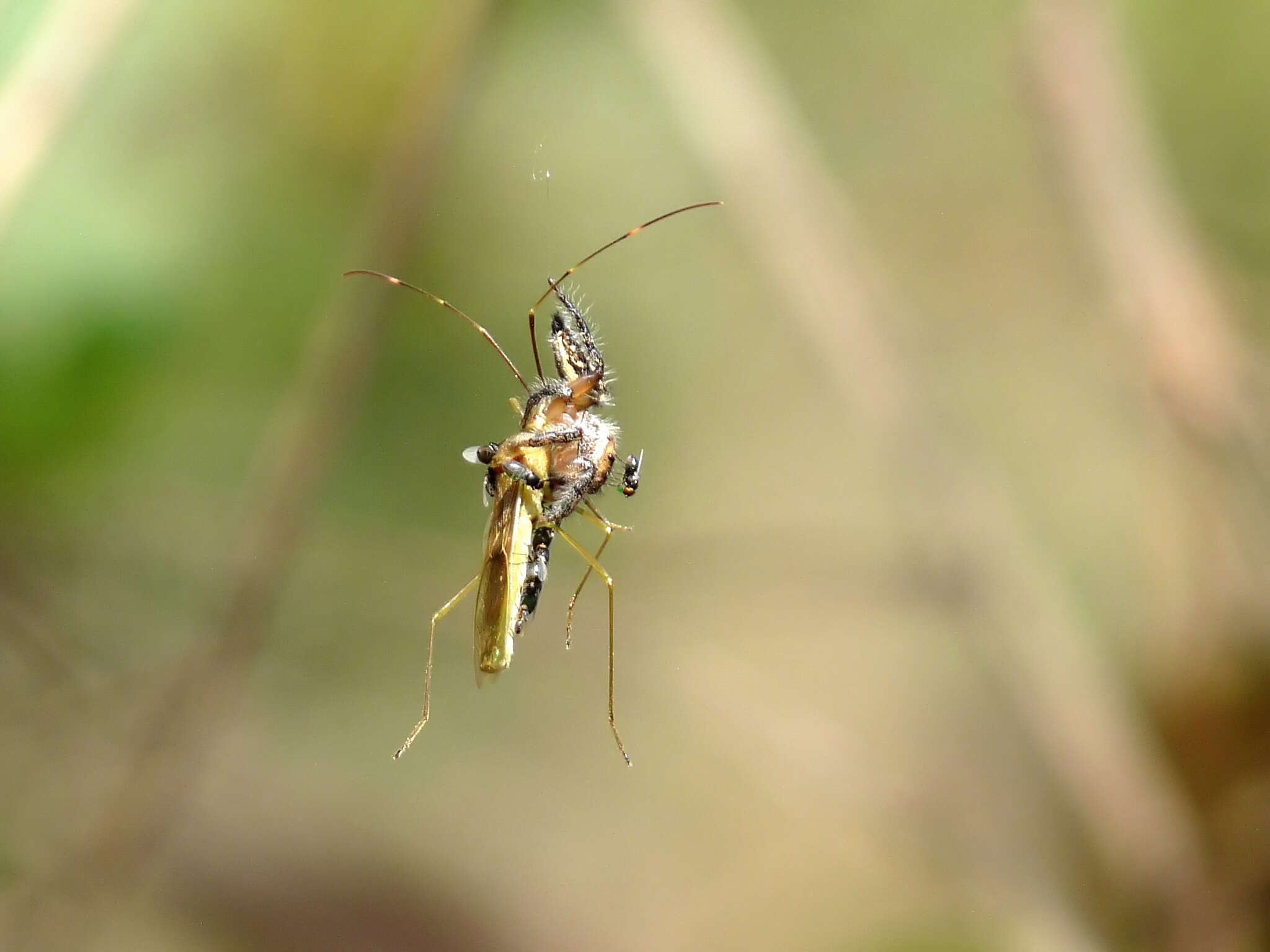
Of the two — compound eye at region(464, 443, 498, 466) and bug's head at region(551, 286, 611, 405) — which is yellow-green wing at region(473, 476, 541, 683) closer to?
compound eye at region(464, 443, 498, 466)

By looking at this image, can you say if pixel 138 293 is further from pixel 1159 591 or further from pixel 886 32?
pixel 1159 591

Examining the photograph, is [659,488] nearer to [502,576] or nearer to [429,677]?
[429,677]

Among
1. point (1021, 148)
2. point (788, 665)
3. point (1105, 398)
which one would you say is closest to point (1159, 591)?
point (1105, 398)

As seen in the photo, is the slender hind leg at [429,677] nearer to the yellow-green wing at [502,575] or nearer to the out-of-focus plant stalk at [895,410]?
the yellow-green wing at [502,575]

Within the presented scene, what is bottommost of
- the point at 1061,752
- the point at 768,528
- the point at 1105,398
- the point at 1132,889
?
the point at 1132,889

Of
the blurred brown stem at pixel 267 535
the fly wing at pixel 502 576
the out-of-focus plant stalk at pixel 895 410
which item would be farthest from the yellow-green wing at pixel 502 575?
the out-of-focus plant stalk at pixel 895 410

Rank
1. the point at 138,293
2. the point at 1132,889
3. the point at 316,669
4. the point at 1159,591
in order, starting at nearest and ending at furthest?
1. the point at 138,293
2. the point at 1132,889
3. the point at 316,669
4. the point at 1159,591

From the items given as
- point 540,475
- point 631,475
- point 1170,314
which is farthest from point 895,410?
point 540,475
